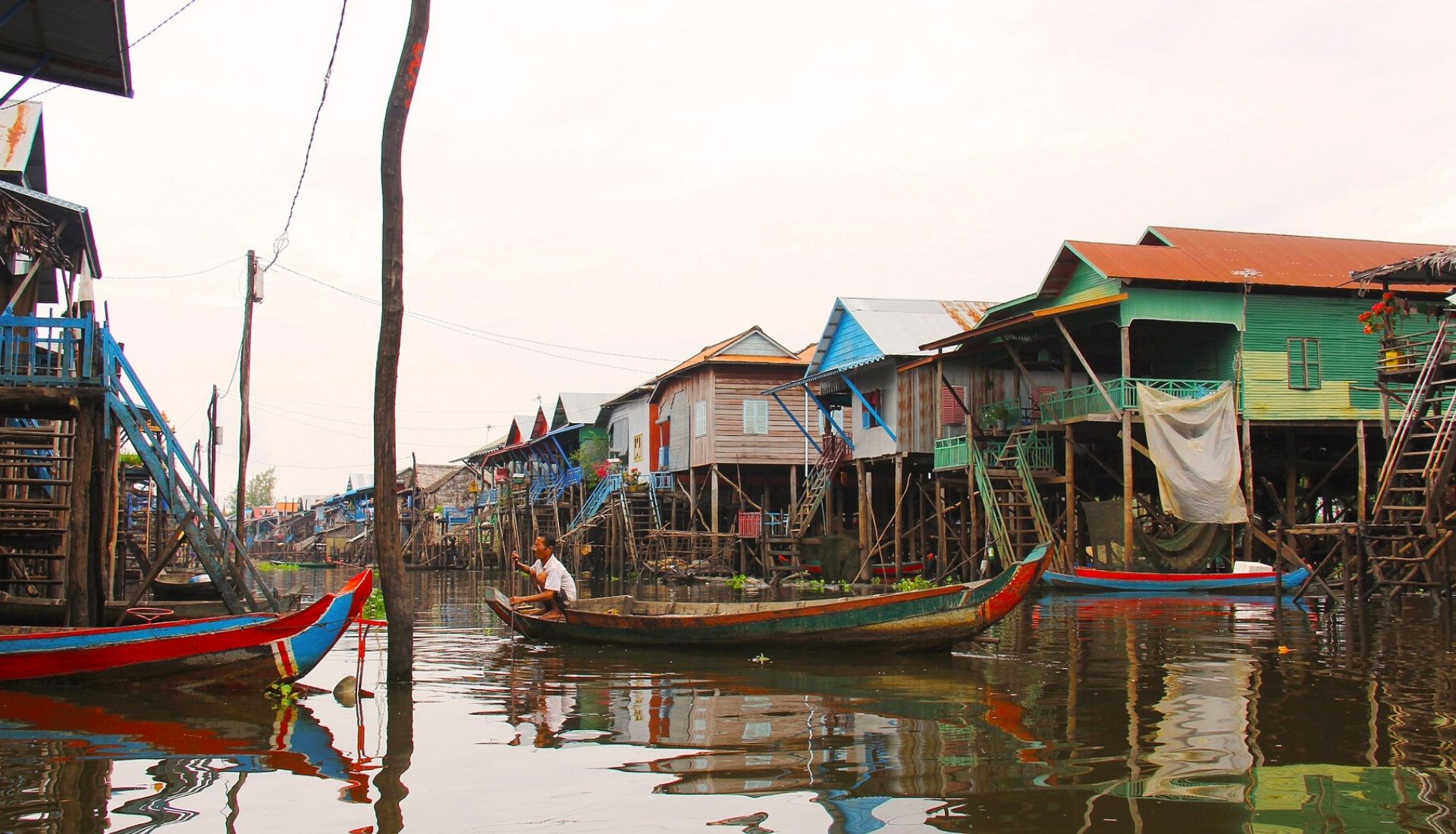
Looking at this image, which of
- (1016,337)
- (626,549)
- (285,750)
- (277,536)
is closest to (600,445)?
(626,549)

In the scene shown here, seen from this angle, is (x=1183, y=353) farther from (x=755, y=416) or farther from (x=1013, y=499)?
(x=755, y=416)

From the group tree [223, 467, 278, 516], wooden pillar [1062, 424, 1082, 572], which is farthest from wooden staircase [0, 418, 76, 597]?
tree [223, 467, 278, 516]

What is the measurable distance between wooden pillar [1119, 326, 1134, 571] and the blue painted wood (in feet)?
21.5

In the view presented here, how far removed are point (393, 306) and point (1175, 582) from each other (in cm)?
1542

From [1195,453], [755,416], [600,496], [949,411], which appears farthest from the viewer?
[600,496]

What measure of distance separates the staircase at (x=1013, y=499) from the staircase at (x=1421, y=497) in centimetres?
563

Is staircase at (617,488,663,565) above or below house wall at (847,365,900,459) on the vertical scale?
below

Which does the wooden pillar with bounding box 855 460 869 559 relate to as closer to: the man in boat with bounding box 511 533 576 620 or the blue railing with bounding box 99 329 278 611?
the man in boat with bounding box 511 533 576 620

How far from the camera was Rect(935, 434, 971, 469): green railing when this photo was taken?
24906 mm

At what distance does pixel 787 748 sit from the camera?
7496 millimetres

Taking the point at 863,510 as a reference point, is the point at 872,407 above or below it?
above

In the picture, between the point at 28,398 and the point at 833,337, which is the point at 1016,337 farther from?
the point at 28,398

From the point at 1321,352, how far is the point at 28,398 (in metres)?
20.7

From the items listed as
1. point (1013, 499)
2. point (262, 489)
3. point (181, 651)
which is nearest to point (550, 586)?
point (181, 651)
